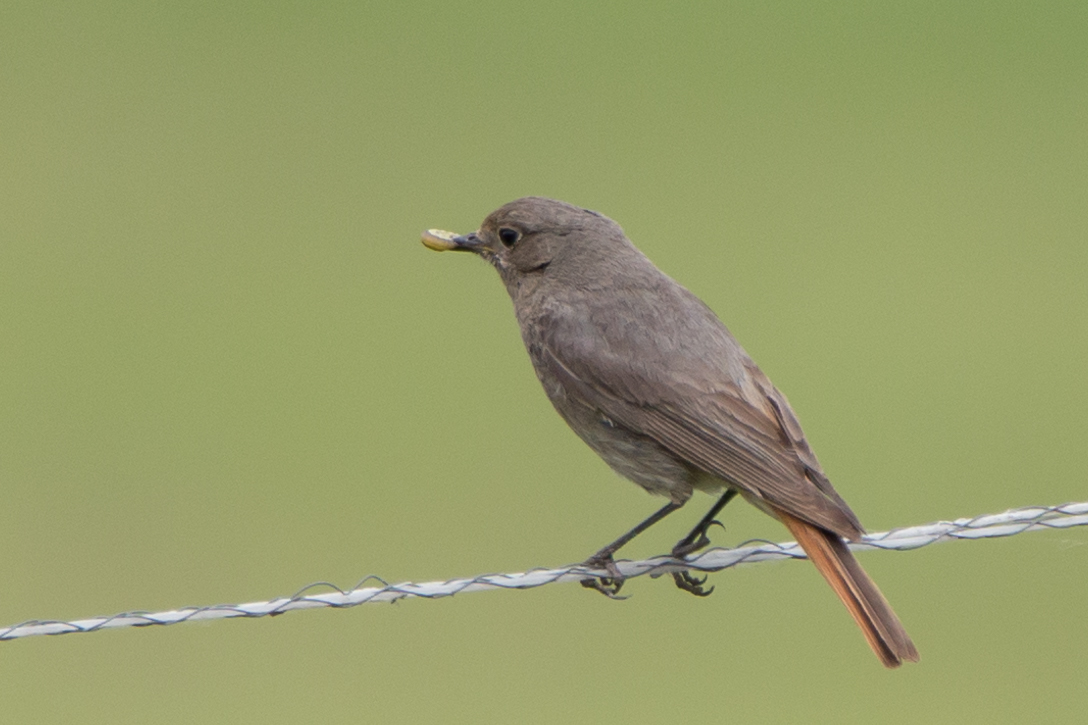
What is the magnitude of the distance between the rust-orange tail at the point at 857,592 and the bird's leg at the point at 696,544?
0.49 m

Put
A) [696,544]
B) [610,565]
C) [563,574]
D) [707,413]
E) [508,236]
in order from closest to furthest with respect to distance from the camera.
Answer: [563,574], [610,565], [707,413], [696,544], [508,236]

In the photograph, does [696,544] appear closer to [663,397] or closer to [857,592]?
[663,397]

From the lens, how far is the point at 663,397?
17.7ft

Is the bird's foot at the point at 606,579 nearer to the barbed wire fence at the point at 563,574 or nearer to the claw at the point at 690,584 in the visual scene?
the barbed wire fence at the point at 563,574

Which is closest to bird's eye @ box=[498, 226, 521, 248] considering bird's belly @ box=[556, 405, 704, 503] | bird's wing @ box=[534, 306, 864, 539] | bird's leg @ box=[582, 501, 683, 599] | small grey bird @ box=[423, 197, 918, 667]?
small grey bird @ box=[423, 197, 918, 667]

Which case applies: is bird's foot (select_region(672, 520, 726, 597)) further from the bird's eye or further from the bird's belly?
the bird's eye

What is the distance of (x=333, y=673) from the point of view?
7574mm

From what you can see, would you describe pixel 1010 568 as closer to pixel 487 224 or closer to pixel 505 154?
pixel 487 224

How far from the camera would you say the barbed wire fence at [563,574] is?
385 cm

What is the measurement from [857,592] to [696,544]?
2.86 feet

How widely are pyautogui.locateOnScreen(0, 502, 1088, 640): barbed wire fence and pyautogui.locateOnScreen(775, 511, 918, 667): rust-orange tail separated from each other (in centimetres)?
6

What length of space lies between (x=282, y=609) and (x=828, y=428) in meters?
6.05

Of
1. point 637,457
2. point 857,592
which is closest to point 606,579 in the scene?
point 637,457

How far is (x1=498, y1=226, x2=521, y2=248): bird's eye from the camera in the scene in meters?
6.34
